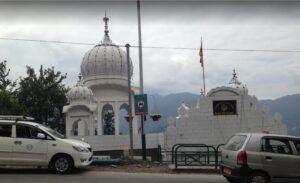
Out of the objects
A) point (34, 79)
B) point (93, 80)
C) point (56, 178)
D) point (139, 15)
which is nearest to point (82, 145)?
point (56, 178)

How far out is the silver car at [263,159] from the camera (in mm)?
12031

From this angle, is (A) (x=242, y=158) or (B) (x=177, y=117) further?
(B) (x=177, y=117)

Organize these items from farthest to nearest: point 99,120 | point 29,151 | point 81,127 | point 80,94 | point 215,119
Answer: point 99,120, point 81,127, point 80,94, point 215,119, point 29,151

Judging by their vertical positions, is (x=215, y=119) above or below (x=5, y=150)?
above

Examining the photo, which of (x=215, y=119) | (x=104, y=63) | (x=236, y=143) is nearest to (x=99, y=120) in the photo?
(x=104, y=63)

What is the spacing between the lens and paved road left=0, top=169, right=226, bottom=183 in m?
13.2

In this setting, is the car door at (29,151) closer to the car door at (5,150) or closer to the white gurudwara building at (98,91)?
the car door at (5,150)

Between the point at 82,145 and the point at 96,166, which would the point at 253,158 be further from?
the point at 96,166

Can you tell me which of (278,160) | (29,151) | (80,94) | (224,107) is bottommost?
(278,160)

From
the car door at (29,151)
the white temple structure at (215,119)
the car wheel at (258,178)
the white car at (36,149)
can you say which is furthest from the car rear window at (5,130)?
the white temple structure at (215,119)

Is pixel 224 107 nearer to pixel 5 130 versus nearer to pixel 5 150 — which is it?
pixel 5 130

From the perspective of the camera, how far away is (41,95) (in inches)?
1967

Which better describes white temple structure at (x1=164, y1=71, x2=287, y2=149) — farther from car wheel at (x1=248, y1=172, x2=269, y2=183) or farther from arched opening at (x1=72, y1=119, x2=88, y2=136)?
car wheel at (x1=248, y1=172, x2=269, y2=183)

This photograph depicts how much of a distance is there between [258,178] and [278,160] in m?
0.79
